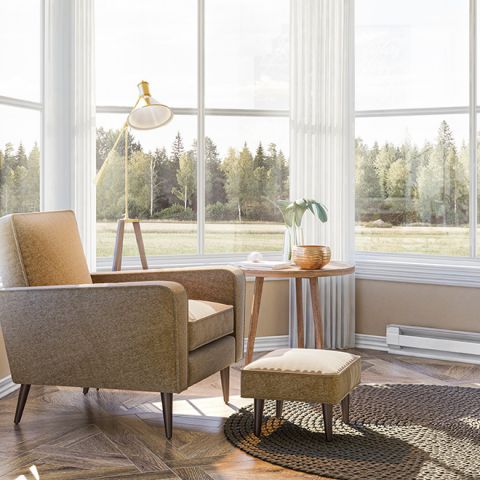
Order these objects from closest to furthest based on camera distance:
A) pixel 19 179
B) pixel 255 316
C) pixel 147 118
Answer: pixel 147 118
pixel 19 179
pixel 255 316

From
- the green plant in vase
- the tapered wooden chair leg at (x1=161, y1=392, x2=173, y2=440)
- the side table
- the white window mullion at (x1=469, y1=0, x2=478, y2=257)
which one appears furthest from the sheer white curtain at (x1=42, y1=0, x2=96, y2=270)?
the white window mullion at (x1=469, y1=0, x2=478, y2=257)

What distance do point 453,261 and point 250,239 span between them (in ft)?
4.55

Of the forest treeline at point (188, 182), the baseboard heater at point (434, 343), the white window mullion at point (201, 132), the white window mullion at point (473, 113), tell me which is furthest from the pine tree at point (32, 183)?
the white window mullion at point (473, 113)

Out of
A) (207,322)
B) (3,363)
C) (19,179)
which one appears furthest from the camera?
(19,179)

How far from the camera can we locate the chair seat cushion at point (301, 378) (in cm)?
309

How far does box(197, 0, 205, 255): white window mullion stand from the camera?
16.9 ft

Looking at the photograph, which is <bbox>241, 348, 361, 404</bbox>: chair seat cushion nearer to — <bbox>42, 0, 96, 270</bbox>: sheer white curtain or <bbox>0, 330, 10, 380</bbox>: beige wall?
<bbox>0, 330, 10, 380</bbox>: beige wall

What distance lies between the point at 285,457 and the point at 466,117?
2898 mm

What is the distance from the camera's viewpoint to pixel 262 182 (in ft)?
17.6

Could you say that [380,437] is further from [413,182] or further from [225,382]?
[413,182]

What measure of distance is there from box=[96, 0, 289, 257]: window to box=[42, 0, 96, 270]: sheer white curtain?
12.2 inches

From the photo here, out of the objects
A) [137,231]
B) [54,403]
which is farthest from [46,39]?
[54,403]

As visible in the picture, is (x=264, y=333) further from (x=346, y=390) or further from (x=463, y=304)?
(x=346, y=390)

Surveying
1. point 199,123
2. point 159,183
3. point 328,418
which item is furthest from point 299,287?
point 328,418
